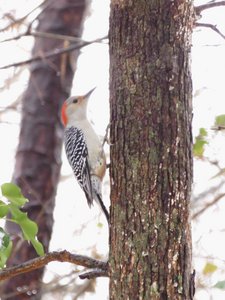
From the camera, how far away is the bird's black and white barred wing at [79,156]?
5.45 metres

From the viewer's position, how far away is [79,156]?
5668 millimetres

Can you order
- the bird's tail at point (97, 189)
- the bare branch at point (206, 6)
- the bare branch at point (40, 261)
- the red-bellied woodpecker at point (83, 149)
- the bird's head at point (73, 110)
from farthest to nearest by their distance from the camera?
the bird's head at point (73, 110) < the red-bellied woodpecker at point (83, 149) < the bird's tail at point (97, 189) < the bare branch at point (206, 6) < the bare branch at point (40, 261)

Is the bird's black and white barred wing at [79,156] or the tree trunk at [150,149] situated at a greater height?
the bird's black and white barred wing at [79,156]

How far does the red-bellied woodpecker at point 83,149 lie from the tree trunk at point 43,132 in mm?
166

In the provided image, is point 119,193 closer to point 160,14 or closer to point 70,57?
point 160,14

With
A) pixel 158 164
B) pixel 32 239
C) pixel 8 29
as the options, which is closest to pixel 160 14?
pixel 158 164

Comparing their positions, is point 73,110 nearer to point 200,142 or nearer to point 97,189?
point 97,189

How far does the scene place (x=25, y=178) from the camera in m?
5.80

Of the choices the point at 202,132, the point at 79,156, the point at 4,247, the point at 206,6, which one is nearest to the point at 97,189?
the point at 79,156

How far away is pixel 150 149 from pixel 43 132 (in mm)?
3601

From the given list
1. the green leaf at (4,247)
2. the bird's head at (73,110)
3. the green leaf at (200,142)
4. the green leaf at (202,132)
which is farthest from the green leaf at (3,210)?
the bird's head at (73,110)

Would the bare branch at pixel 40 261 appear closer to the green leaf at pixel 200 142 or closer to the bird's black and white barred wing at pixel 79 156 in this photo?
the green leaf at pixel 200 142

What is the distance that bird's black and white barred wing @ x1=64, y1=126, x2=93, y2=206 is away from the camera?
5.45 meters

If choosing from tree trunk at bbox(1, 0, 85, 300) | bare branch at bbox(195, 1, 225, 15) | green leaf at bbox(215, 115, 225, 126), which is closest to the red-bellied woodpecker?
tree trunk at bbox(1, 0, 85, 300)
